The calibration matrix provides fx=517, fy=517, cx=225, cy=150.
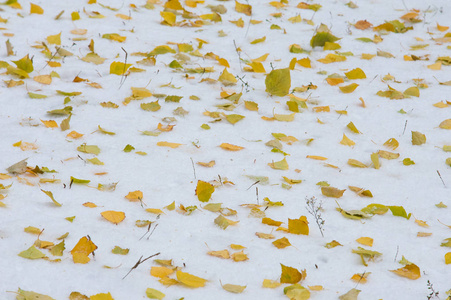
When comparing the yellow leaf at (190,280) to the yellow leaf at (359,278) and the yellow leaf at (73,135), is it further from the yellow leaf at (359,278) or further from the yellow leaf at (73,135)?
the yellow leaf at (73,135)

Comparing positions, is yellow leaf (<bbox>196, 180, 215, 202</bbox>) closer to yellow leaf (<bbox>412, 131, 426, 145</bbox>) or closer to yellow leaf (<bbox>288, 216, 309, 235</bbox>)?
yellow leaf (<bbox>288, 216, 309, 235</bbox>)

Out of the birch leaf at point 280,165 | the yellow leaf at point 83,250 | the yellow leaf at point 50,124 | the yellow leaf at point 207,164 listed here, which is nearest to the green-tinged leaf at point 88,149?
the yellow leaf at point 50,124

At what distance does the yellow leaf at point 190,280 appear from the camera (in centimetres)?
186

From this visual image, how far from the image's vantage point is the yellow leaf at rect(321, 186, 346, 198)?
2.48 m

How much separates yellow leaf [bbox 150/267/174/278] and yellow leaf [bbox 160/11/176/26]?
9.60ft

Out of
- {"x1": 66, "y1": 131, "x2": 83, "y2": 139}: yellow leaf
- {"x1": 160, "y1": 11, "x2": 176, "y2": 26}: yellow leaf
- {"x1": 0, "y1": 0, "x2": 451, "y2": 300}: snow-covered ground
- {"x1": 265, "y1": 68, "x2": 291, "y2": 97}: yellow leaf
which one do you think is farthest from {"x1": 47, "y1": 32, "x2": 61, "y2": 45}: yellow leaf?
{"x1": 265, "y1": 68, "x2": 291, "y2": 97}: yellow leaf

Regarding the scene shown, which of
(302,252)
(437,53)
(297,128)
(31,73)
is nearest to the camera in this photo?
(302,252)

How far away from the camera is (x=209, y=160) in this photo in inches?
108

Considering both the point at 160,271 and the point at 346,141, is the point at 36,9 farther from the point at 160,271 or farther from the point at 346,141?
the point at 160,271

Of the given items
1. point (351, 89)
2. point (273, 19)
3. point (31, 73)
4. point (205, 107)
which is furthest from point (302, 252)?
point (273, 19)

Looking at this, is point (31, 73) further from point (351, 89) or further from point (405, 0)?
point (405, 0)

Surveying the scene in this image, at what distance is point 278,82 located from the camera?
3398mm

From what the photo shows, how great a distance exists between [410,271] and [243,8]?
3.30 m

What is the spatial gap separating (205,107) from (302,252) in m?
1.43
